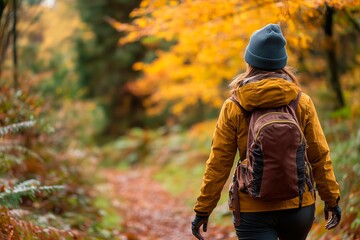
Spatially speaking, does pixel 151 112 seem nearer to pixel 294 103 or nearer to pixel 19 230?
pixel 19 230

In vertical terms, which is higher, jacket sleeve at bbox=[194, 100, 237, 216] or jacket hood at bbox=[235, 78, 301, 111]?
jacket hood at bbox=[235, 78, 301, 111]

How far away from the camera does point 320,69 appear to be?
12.8 metres

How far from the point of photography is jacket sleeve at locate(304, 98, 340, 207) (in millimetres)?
3012

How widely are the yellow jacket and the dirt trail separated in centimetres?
349

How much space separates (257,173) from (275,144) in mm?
218

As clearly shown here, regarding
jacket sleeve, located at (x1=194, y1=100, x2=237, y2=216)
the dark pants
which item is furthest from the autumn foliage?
the dark pants

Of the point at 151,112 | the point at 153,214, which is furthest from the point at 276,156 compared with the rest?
the point at 151,112

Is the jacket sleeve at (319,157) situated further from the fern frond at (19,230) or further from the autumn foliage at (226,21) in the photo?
the fern frond at (19,230)

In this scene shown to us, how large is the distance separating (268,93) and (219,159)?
56 cm

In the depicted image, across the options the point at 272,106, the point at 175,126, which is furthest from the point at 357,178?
the point at 175,126

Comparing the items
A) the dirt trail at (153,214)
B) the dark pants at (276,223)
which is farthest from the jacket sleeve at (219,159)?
the dirt trail at (153,214)

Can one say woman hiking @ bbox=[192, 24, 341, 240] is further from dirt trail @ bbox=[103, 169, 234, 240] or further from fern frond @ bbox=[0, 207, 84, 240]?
dirt trail @ bbox=[103, 169, 234, 240]

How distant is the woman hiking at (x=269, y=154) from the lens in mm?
2764

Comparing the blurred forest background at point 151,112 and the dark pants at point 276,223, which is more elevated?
the dark pants at point 276,223
